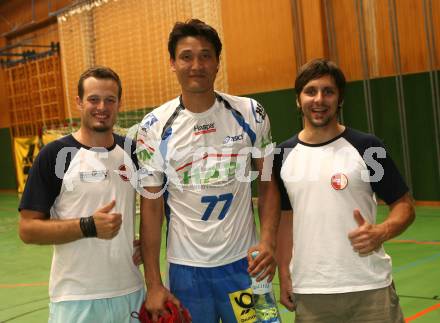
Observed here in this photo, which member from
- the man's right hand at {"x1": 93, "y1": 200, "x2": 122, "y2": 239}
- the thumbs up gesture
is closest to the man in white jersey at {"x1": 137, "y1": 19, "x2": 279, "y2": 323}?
the man's right hand at {"x1": 93, "y1": 200, "x2": 122, "y2": 239}

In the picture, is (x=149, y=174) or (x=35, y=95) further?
(x=35, y=95)

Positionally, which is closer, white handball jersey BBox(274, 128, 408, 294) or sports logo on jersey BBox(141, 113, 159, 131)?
white handball jersey BBox(274, 128, 408, 294)

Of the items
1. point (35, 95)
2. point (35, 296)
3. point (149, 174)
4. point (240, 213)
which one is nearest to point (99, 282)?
point (149, 174)

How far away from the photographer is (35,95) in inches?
753

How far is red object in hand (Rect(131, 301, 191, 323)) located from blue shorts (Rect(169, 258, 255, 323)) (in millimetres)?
86

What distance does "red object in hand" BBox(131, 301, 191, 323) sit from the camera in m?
3.12

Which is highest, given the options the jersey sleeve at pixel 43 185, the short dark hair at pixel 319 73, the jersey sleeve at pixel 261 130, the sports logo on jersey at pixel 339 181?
the short dark hair at pixel 319 73

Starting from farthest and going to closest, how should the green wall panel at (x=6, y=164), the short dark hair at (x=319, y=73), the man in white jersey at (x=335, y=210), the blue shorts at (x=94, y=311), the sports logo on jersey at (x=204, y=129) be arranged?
the green wall panel at (x=6, y=164)
the sports logo on jersey at (x=204, y=129)
the blue shorts at (x=94, y=311)
the short dark hair at (x=319, y=73)
the man in white jersey at (x=335, y=210)

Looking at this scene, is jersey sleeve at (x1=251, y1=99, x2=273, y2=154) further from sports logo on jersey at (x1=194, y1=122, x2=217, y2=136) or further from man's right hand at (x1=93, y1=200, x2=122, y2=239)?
man's right hand at (x1=93, y1=200, x2=122, y2=239)

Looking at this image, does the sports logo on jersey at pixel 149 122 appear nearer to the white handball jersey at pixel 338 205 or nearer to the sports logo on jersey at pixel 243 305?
the white handball jersey at pixel 338 205

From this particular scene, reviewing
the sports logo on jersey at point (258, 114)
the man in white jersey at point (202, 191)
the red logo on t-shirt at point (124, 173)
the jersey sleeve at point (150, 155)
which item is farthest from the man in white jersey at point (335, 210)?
the red logo on t-shirt at point (124, 173)

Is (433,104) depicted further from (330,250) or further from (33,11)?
(33,11)

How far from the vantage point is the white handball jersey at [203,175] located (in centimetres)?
325

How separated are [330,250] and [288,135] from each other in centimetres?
970
